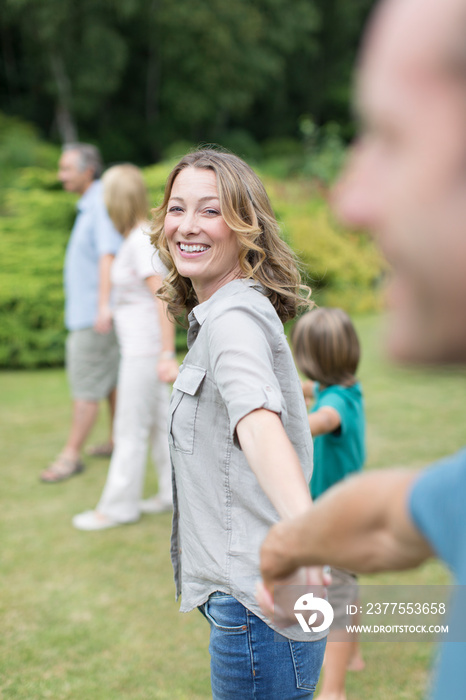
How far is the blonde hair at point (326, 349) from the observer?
114 inches

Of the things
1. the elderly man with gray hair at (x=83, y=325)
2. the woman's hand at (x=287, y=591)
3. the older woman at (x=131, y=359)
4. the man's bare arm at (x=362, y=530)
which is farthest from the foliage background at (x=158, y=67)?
the man's bare arm at (x=362, y=530)

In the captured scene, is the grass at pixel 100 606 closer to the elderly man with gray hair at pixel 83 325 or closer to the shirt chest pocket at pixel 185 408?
the elderly man with gray hair at pixel 83 325

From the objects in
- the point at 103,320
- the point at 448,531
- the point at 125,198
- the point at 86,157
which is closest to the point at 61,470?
the point at 103,320

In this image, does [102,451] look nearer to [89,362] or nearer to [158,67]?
[89,362]

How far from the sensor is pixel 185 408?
5.69 feet

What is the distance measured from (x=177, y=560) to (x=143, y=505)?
2.77 meters

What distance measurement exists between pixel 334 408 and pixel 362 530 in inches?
77.8

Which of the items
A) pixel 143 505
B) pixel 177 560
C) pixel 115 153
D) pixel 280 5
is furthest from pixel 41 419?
pixel 280 5

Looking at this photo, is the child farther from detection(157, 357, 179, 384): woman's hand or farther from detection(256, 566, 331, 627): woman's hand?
detection(256, 566, 331, 627): woman's hand

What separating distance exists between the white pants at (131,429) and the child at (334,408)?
5.17ft

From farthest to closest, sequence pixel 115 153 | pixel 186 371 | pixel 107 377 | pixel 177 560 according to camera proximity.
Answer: pixel 115 153, pixel 107 377, pixel 177 560, pixel 186 371

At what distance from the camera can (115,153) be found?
28.5 metres

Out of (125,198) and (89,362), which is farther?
(89,362)

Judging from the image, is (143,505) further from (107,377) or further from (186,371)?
(186,371)
